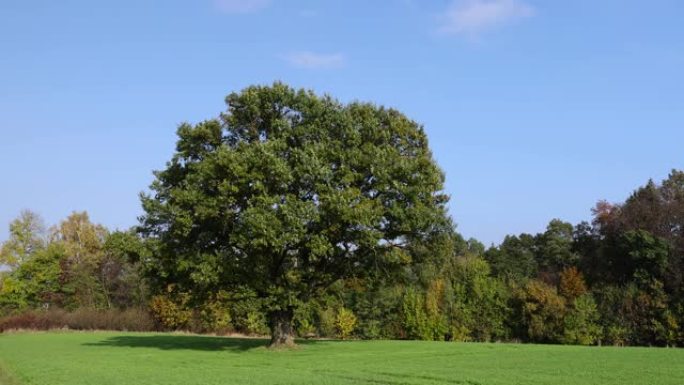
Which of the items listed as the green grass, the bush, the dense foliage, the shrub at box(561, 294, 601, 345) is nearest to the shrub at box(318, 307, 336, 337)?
the dense foliage

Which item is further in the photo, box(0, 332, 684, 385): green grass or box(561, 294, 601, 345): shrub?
box(561, 294, 601, 345): shrub

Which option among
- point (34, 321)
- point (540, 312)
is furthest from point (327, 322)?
point (34, 321)

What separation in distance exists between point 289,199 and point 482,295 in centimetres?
3934

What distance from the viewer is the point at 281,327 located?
131 ft

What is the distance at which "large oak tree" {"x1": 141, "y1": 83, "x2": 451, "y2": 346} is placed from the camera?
3428 cm

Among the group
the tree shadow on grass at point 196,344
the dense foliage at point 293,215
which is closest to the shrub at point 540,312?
the dense foliage at point 293,215

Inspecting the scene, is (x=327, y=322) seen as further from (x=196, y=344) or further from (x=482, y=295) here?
(x=196, y=344)

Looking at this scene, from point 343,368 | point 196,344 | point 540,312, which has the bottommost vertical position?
point 196,344

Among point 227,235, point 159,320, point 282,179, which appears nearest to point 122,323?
point 159,320

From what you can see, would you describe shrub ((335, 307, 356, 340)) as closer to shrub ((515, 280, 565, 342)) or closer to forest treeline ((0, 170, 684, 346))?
forest treeline ((0, 170, 684, 346))

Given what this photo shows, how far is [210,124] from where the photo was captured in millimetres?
39344

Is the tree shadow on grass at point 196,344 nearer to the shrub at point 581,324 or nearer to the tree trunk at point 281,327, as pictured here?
the tree trunk at point 281,327

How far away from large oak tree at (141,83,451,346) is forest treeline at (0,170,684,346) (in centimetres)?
Answer: 146

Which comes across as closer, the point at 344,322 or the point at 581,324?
the point at 581,324
